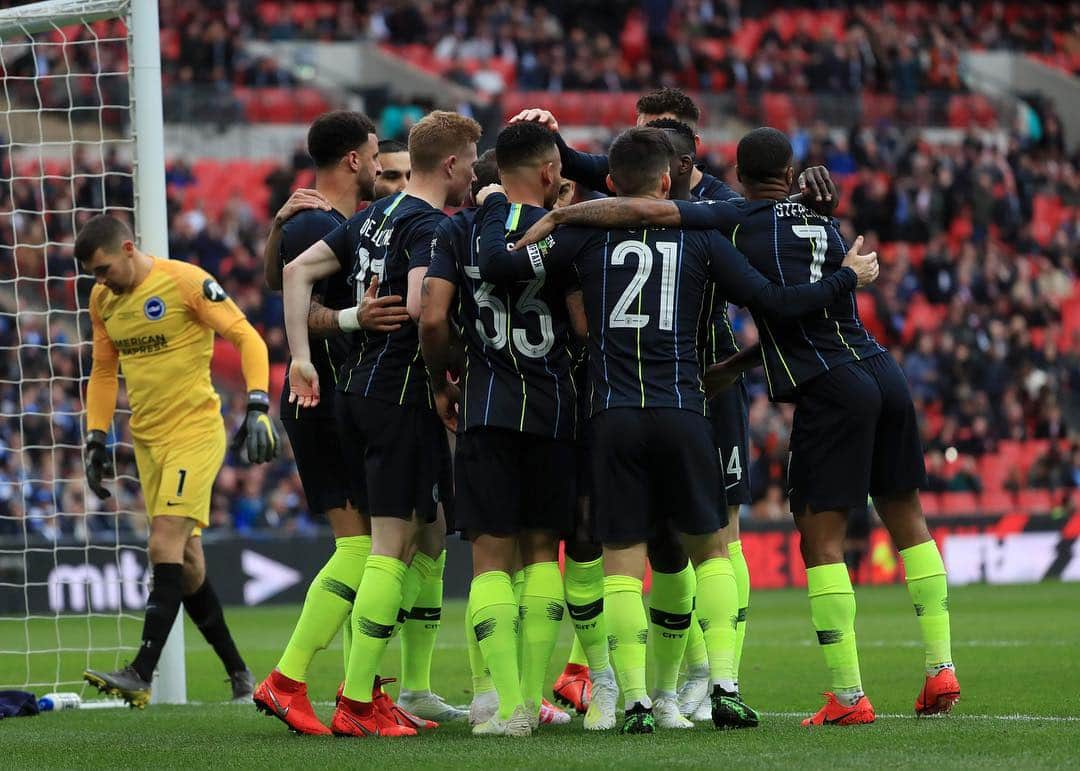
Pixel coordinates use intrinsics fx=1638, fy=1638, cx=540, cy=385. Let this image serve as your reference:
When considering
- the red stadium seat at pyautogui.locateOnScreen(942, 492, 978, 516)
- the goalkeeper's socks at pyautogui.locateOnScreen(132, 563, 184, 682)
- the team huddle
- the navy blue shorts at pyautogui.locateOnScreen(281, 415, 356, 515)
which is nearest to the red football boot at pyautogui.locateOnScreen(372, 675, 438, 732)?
the team huddle

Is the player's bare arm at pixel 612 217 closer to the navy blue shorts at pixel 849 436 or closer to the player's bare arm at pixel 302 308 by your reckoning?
the navy blue shorts at pixel 849 436

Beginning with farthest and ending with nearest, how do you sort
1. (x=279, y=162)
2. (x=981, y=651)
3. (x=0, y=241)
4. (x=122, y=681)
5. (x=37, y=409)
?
(x=279, y=162)
(x=0, y=241)
(x=37, y=409)
(x=981, y=651)
(x=122, y=681)

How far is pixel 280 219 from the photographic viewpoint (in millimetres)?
7172

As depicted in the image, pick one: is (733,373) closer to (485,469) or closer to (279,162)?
(485,469)

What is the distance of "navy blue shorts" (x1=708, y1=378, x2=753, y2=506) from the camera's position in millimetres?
7113

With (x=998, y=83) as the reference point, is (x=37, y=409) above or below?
below

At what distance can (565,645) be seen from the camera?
39.6 ft

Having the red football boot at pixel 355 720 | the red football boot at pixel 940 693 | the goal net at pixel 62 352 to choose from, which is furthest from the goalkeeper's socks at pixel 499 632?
the goal net at pixel 62 352

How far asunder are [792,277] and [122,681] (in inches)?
148

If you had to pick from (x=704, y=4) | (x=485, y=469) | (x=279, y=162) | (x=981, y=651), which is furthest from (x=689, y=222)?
(x=704, y=4)

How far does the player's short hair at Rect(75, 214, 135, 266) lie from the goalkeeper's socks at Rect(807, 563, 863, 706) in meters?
3.90

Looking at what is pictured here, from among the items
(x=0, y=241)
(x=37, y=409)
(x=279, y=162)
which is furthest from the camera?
(x=279, y=162)

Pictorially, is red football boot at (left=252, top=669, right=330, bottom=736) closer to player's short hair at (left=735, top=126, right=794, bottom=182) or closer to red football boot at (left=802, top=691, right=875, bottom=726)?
red football boot at (left=802, top=691, right=875, bottom=726)

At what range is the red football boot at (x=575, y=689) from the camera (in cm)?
728
